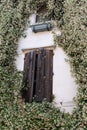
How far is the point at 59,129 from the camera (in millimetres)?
7043

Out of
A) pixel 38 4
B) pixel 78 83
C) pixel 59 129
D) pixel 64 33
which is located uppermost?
pixel 38 4

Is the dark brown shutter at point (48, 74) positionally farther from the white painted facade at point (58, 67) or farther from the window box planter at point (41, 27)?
the window box planter at point (41, 27)

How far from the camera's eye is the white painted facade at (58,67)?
7623 mm

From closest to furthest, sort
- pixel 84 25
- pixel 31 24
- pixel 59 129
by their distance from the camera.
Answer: pixel 59 129 < pixel 84 25 < pixel 31 24

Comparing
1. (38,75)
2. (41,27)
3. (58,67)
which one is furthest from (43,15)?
(38,75)

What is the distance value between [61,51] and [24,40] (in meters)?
1.47

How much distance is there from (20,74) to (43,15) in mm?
2330

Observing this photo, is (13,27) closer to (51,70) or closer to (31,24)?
(31,24)

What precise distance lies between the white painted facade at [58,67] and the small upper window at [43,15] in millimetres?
187

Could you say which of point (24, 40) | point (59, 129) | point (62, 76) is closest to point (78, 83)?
point (62, 76)

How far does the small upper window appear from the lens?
916cm

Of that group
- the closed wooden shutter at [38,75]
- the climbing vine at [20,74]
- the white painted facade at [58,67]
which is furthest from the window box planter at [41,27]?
the closed wooden shutter at [38,75]

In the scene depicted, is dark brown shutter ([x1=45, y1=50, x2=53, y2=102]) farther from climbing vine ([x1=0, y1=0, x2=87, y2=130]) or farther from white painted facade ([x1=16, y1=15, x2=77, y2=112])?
climbing vine ([x1=0, y1=0, x2=87, y2=130])

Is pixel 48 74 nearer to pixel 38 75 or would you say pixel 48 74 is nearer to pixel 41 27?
pixel 38 75
